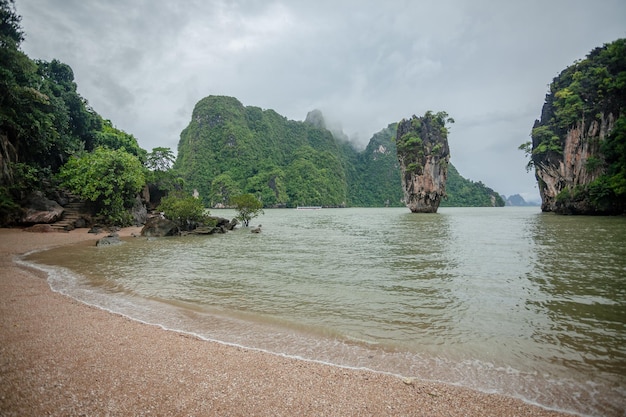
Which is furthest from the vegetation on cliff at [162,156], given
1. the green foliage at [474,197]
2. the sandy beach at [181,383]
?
the green foliage at [474,197]

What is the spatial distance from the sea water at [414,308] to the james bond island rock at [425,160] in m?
49.1

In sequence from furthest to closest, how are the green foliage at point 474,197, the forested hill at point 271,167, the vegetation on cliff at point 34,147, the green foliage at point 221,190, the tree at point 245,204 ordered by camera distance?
the green foliage at point 474,197, the forested hill at point 271,167, the green foliage at point 221,190, the tree at point 245,204, the vegetation on cliff at point 34,147

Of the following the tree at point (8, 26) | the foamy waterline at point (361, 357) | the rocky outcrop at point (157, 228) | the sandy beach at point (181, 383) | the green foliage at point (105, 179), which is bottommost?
the foamy waterline at point (361, 357)

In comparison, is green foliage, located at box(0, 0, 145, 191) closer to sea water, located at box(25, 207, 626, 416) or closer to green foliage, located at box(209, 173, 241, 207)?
sea water, located at box(25, 207, 626, 416)

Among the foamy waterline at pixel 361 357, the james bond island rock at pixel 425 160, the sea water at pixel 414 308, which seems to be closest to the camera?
the foamy waterline at pixel 361 357

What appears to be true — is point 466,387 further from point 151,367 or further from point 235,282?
point 235,282

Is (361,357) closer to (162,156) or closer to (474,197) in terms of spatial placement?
(162,156)

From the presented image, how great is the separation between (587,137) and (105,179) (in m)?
53.9

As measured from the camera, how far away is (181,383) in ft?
10.5

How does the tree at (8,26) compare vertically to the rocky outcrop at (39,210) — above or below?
above

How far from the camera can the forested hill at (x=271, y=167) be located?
349 feet

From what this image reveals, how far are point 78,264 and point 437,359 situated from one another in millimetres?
12017

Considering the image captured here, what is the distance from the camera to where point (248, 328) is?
5.24 m

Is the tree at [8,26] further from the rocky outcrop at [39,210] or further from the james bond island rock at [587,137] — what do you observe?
the james bond island rock at [587,137]
